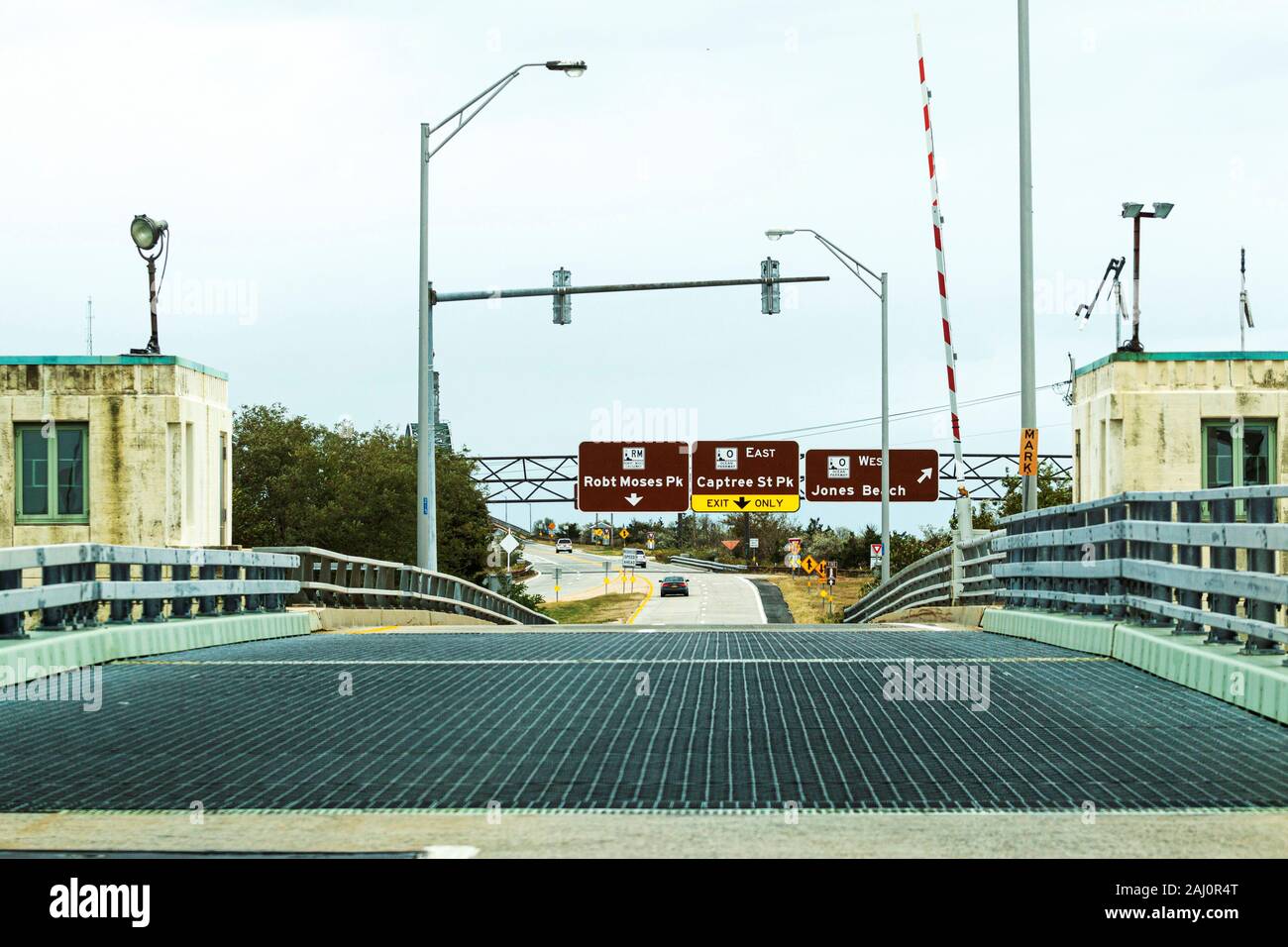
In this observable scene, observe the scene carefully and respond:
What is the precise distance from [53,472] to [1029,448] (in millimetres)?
19578

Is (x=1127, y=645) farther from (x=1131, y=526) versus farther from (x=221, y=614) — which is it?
(x=221, y=614)

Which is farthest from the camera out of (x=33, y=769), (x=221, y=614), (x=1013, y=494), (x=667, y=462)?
(x=1013, y=494)

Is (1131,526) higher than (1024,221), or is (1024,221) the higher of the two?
(1024,221)

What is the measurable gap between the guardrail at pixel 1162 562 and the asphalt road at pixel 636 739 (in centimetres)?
55

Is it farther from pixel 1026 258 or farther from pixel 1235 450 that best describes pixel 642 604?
pixel 1026 258

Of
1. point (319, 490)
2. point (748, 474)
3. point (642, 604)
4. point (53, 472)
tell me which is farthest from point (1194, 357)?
point (642, 604)

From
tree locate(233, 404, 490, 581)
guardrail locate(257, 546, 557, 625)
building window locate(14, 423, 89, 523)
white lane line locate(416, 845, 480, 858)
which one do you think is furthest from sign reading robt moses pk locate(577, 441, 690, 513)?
white lane line locate(416, 845, 480, 858)

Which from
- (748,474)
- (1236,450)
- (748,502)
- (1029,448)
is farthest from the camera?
(748,502)

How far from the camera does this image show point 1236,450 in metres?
26.5

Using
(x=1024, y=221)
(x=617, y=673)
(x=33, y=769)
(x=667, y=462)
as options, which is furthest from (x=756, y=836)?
(x=667, y=462)

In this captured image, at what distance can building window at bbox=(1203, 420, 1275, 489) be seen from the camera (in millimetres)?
26359

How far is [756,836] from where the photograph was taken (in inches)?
237

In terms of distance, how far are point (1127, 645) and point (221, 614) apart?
8833mm

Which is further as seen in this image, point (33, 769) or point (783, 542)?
point (783, 542)
